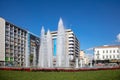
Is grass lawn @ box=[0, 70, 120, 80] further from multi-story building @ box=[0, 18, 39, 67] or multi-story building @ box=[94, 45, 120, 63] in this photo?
multi-story building @ box=[94, 45, 120, 63]

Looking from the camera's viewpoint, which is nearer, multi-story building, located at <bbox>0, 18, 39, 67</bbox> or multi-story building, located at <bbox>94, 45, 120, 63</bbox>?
multi-story building, located at <bbox>0, 18, 39, 67</bbox>

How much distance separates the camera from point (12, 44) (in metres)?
86.1

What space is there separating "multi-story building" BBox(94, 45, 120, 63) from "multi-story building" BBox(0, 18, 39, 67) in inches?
1289

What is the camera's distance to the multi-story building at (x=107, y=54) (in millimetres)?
88825

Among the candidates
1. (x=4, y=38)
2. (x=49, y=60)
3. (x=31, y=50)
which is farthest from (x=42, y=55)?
(x=31, y=50)

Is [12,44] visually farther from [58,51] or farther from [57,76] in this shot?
[57,76]

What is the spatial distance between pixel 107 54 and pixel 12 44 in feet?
144

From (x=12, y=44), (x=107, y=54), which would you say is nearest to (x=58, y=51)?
(x=12, y=44)

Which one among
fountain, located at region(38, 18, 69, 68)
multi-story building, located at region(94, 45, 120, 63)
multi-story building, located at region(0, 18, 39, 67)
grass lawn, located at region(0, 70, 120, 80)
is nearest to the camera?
grass lawn, located at region(0, 70, 120, 80)

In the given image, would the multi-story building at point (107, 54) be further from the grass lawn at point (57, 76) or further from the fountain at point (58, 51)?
the grass lawn at point (57, 76)

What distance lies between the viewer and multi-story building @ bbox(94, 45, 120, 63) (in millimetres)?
88825

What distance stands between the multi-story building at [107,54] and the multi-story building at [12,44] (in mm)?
32751

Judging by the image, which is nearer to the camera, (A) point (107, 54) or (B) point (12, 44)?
(B) point (12, 44)

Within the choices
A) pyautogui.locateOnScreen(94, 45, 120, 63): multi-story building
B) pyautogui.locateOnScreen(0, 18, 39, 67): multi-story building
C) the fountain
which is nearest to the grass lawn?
the fountain
